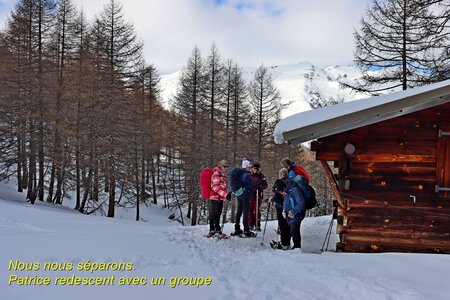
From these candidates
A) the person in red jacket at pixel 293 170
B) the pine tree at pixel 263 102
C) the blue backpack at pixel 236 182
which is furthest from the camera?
the pine tree at pixel 263 102

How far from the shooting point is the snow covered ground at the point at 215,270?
4.52 m

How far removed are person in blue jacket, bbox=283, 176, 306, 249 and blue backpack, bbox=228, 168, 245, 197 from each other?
1.66 metres

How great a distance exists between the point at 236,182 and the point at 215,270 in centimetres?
394

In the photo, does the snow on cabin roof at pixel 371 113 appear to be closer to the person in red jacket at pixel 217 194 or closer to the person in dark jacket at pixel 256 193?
the person in red jacket at pixel 217 194

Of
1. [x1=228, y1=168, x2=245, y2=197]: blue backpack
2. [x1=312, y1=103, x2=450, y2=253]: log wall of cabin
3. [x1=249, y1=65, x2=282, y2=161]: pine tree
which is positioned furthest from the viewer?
[x1=249, y1=65, x2=282, y2=161]: pine tree

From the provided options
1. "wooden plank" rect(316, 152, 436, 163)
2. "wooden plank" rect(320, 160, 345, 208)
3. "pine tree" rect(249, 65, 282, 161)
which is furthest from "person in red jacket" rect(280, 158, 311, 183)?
"pine tree" rect(249, 65, 282, 161)

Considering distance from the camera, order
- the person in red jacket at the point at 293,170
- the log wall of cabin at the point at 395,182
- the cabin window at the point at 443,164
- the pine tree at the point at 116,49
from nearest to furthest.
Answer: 1. the cabin window at the point at 443,164
2. the log wall of cabin at the point at 395,182
3. the person in red jacket at the point at 293,170
4. the pine tree at the point at 116,49

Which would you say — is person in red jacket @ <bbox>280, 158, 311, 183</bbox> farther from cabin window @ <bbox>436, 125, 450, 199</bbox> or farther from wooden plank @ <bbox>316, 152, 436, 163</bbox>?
cabin window @ <bbox>436, 125, 450, 199</bbox>

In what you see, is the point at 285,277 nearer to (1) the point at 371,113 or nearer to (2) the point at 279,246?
(2) the point at 279,246

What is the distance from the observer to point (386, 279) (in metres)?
5.23

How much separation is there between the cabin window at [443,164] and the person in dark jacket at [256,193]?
179 inches

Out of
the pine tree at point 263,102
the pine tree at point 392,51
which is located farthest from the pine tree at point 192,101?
the pine tree at point 392,51

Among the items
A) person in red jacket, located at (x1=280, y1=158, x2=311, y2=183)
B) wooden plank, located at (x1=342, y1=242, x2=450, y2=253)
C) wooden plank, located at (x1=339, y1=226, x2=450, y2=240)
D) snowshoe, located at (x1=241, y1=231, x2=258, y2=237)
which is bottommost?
snowshoe, located at (x1=241, y1=231, x2=258, y2=237)

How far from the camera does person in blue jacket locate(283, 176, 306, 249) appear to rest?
8.05m
